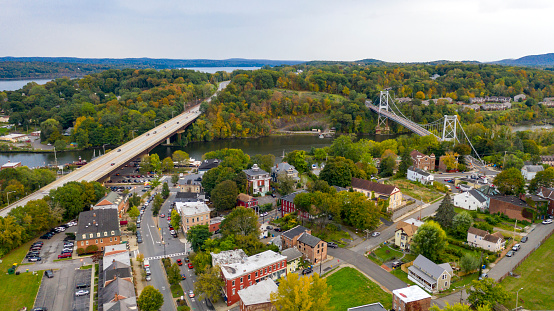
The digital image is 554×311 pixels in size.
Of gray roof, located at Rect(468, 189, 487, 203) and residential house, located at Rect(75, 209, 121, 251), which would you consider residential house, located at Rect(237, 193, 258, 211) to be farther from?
gray roof, located at Rect(468, 189, 487, 203)

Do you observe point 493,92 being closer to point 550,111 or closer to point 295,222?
point 550,111

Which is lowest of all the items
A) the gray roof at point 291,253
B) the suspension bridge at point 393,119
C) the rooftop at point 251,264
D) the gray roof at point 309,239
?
the gray roof at point 291,253

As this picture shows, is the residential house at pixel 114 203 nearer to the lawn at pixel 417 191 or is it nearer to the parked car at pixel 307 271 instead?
the parked car at pixel 307 271

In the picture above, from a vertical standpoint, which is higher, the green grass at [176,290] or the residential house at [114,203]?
the residential house at [114,203]

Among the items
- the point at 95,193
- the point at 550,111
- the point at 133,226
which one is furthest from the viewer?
the point at 550,111

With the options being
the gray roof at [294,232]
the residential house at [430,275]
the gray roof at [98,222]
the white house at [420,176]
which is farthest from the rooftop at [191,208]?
the white house at [420,176]

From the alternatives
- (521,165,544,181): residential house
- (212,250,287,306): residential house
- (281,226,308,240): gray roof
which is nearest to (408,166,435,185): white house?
(521,165,544,181): residential house

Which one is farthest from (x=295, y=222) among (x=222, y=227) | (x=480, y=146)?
(x=480, y=146)
